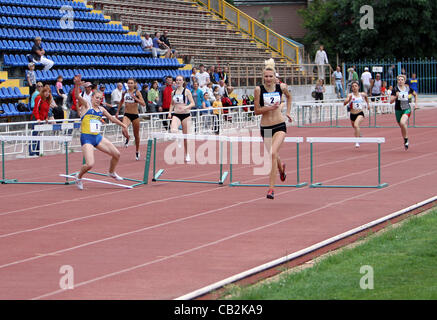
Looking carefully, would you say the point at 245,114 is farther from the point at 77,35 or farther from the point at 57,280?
the point at 57,280

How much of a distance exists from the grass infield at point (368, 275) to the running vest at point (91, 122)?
680cm

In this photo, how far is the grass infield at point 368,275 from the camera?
22.7ft

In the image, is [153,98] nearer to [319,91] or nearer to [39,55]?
[39,55]

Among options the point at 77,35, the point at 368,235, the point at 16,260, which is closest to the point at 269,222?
the point at 368,235

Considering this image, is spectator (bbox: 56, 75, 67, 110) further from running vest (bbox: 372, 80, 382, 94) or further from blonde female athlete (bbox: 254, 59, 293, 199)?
running vest (bbox: 372, 80, 382, 94)

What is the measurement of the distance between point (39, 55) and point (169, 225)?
18179 mm

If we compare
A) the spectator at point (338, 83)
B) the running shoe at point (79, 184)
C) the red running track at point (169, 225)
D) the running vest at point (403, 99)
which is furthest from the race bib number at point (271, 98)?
the spectator at point (338, 83)

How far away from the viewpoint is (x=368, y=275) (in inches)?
294

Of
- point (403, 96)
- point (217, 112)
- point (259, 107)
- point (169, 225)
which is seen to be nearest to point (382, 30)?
point (217, 112)

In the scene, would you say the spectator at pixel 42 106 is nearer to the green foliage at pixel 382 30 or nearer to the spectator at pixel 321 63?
the spectator at pixel 321 63

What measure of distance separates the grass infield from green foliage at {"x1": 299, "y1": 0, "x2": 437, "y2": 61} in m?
44.3

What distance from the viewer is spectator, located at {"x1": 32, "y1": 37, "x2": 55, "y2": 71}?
90.4ft

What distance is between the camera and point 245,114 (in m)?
30.3
